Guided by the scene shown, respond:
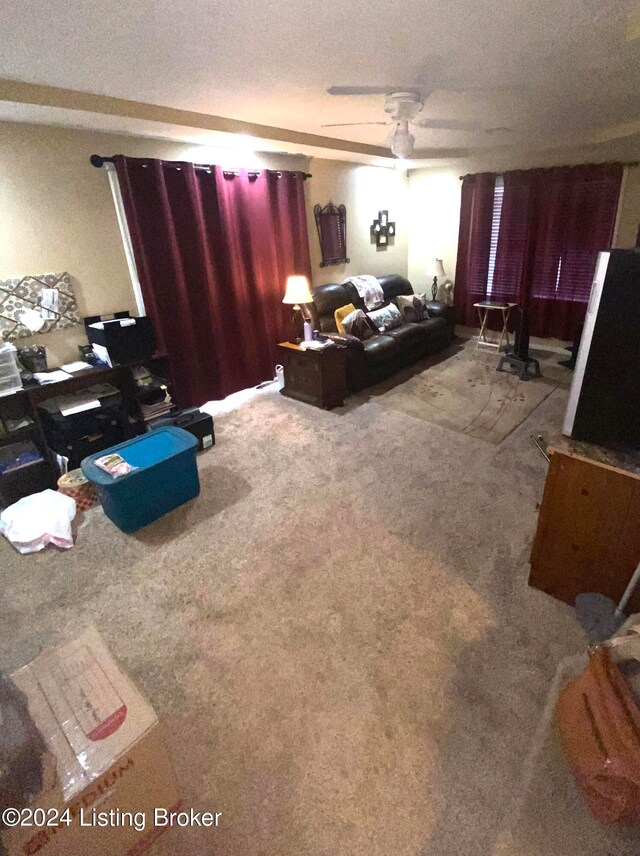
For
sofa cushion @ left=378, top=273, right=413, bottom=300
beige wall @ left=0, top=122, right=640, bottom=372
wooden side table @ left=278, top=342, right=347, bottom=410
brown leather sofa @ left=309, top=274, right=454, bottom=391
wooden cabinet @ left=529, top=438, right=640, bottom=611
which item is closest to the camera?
wooden cabinet @ left=529, top=438, right=640, bottom=611

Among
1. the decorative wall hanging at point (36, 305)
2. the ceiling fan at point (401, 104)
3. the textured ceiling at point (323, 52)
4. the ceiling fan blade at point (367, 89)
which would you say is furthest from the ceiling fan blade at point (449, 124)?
the decorative wall hanging at point (36, 305)

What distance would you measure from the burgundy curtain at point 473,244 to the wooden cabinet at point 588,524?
13.7 feet

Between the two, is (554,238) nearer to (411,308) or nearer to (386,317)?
(411,308)

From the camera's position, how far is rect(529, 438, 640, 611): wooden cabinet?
158cm

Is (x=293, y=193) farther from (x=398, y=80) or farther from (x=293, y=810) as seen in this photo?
(x=293, y=810)

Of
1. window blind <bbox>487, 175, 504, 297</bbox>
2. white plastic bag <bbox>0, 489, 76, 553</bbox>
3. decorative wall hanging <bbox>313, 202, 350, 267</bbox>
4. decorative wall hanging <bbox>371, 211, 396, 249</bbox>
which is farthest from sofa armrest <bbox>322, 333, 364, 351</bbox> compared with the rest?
white plastic bag <bbox>0, 489, 76, 553</bbox>

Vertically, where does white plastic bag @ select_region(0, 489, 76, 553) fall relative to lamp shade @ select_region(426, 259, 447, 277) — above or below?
below

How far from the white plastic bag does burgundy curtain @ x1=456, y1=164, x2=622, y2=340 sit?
507 centimetres

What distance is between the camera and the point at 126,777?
40.9 inches

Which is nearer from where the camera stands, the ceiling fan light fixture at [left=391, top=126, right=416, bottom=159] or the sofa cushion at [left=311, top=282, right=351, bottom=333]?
the ceiling fan light fixture at [left=391, top=126, right=416, bottom=159]

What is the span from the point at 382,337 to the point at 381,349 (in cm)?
24

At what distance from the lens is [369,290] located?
4.78m

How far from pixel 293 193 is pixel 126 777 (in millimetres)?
4361

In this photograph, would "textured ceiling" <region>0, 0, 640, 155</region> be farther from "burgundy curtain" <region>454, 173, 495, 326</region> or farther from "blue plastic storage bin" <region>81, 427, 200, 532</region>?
"burgundy curtain" <region>454, 173, 495, 326</region>
